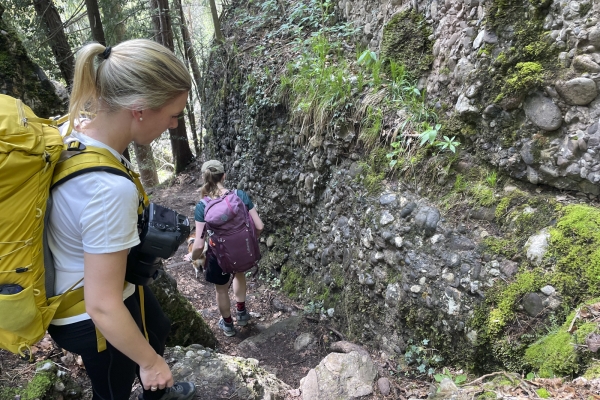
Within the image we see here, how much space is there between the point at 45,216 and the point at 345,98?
365cm

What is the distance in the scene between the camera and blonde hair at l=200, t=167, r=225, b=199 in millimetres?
4023

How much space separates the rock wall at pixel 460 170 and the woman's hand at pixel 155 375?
88.3 inches

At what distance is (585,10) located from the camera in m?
2.71

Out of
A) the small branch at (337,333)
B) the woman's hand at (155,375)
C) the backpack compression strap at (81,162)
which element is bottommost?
the small branch at (337,333)

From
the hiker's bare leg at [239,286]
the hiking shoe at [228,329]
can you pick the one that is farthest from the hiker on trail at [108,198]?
the hiking shoe at [228,329]

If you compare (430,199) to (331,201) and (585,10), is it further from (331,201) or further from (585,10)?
(585,10)

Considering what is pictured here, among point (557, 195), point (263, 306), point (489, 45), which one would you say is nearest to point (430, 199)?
point (557, 195)

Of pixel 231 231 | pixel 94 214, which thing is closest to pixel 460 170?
pixel 231 231

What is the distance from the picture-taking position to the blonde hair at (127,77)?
57.6 inches

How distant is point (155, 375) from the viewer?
64.0 inches

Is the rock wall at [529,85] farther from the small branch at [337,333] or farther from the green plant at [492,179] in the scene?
the small branch at [337,333]

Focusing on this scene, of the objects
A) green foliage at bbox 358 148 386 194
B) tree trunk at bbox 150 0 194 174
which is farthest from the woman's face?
tree trunk at bbox 150 0 194 174

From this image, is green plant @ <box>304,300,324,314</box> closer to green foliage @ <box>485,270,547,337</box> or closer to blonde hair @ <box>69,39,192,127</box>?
green foliage @ <box>485,270,547,337</box>

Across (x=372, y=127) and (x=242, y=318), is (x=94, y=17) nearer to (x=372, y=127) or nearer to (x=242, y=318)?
(x=372, y=127)
